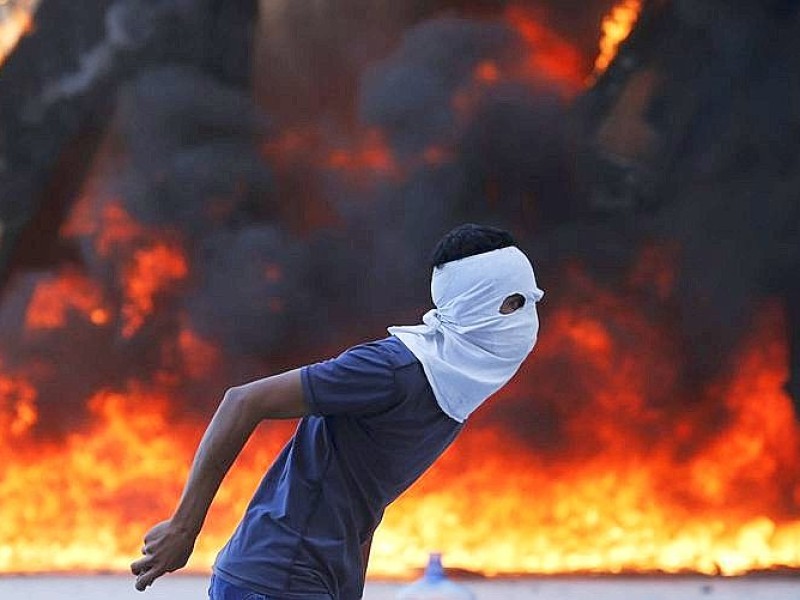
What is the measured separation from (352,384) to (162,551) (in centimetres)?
40

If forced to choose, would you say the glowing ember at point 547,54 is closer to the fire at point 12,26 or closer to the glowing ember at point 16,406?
the fire at point 12,26

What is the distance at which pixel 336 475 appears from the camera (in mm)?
2041

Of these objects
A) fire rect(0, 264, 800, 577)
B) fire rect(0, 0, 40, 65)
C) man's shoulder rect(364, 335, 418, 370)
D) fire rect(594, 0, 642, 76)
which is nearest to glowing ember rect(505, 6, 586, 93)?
fire rect(594, 0, 642, 76)

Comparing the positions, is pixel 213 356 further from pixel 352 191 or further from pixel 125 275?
pixel 352 191

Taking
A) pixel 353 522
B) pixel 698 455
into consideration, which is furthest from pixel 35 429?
pixel 353 522

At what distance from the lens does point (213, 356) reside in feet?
21.9

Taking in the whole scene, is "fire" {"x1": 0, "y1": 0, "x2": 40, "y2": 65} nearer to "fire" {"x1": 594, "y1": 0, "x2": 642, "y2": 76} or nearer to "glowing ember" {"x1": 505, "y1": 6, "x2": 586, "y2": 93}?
"glowing ember" {"x1": 505, "y1": 6, "x2": 586, "y2": 93}

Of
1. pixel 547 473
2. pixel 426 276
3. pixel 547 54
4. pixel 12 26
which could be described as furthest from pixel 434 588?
pixel 12 26

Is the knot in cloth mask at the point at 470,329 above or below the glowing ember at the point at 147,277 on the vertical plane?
below

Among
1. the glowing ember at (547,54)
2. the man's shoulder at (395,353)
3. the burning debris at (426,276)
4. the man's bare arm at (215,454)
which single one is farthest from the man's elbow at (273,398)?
the glowing ember at (547,54)

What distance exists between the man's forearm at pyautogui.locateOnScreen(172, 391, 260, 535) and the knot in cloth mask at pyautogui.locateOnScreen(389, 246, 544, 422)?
0.97 feet

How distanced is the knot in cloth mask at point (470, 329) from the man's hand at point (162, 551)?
469 mm

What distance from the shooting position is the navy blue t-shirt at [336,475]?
1979 mm

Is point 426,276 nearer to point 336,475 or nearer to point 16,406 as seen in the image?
point 16,406
